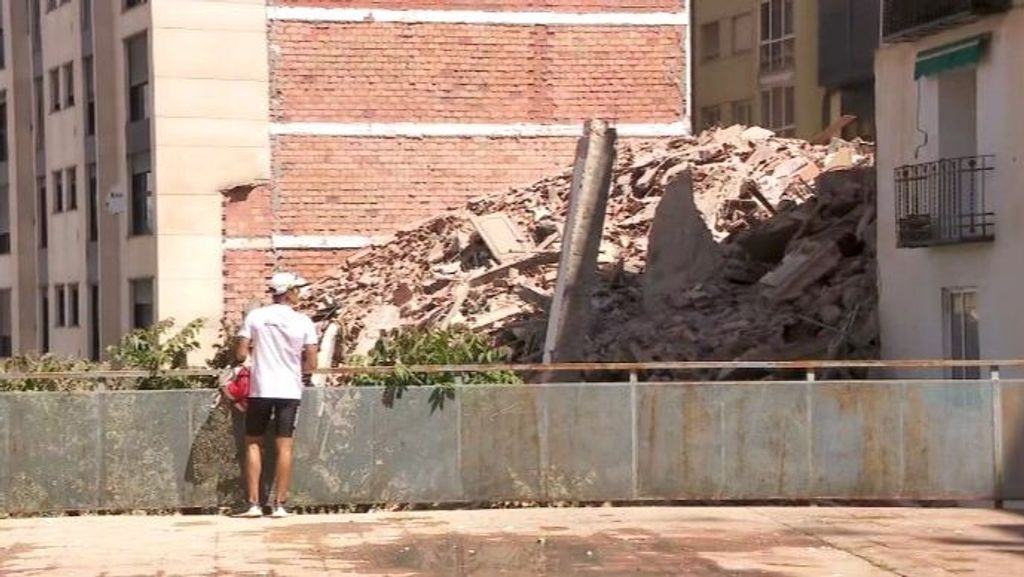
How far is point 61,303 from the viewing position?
49.8 meters

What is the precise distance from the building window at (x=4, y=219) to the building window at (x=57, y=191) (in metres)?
5.62

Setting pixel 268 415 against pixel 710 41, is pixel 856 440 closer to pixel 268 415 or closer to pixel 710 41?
pixel 268 415

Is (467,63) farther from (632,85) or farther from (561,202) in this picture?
(561,202)

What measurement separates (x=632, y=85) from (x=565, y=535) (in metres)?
27.4

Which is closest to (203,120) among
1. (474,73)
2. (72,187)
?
(474,73)

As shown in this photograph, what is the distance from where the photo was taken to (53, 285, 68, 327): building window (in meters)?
49.0

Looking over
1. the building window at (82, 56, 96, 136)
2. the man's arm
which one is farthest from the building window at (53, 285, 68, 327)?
the man's arm

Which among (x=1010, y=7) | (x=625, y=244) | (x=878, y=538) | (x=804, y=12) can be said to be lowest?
(x=878, y=538)

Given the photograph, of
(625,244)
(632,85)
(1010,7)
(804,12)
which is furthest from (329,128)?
(804,12)

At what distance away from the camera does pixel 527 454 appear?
15773 millimetres

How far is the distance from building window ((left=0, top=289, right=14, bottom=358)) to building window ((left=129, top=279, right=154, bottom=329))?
13.3 metres

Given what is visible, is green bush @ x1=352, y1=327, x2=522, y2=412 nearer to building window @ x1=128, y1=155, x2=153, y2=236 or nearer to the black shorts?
the black shorts

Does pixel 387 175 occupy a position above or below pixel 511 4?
below

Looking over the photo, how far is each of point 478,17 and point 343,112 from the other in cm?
315
